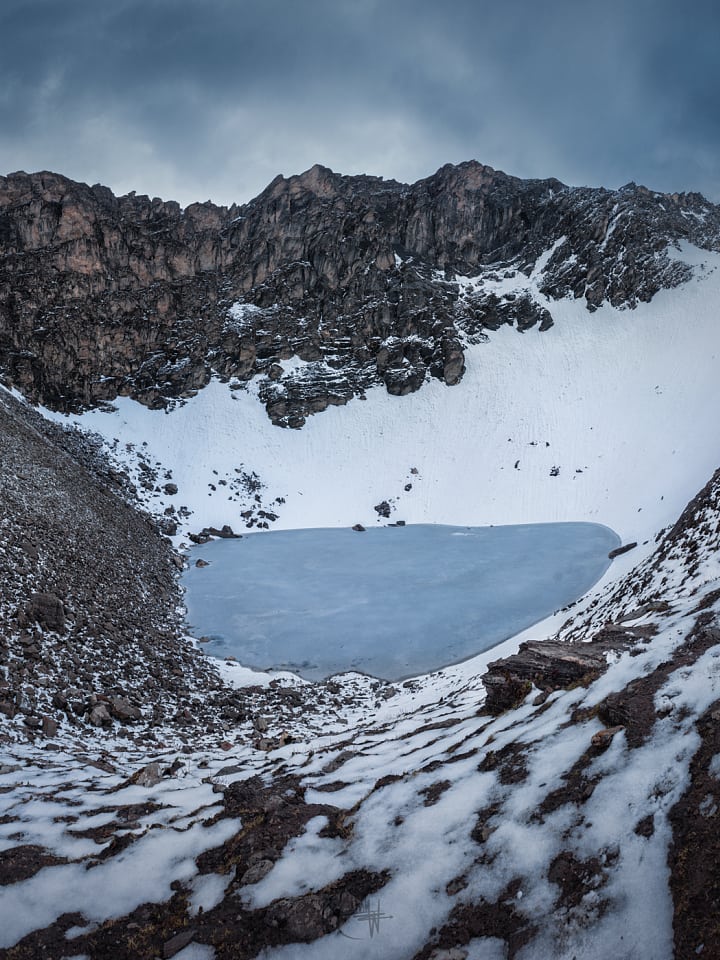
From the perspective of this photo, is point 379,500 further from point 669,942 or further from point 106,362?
point 669,942

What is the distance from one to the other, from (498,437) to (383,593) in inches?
Answer: 1365

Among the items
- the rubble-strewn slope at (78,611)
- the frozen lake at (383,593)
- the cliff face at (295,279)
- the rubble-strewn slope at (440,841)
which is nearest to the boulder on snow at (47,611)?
the rubble-strewn slope at (78,611)

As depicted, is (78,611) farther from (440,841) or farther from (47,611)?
(440,841)

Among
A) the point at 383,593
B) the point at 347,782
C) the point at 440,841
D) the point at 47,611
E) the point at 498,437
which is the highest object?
the point at 498,437

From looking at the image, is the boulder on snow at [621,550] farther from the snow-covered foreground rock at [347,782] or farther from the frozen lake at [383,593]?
the snow-covered foreground rock at [347,782]

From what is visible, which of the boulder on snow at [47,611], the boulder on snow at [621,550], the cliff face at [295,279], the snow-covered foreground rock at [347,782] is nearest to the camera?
the snow-covered foreground rock at [347,782]

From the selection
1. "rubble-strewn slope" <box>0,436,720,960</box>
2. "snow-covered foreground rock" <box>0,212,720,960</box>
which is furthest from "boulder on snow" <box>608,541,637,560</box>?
"rubble-strewn slope" <box>0,436,720,960</box>

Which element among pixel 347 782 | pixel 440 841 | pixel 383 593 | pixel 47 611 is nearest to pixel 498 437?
pixel 383 593

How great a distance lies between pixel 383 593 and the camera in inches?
1032

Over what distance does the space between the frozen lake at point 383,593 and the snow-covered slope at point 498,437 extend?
245 inches

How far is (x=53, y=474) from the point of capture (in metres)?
27.0

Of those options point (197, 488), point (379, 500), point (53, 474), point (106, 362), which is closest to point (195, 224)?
point (106, 362)

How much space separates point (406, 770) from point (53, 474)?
27.6 m

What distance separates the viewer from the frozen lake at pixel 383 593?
19141 mm
